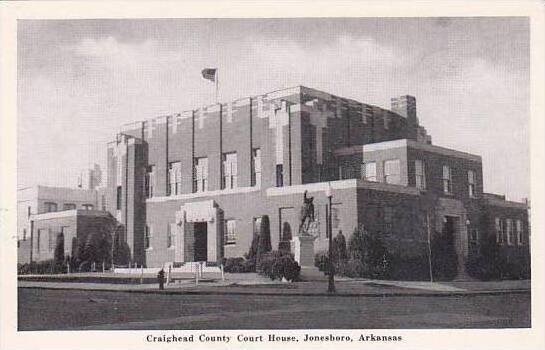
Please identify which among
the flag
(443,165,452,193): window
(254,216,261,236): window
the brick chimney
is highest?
the flag

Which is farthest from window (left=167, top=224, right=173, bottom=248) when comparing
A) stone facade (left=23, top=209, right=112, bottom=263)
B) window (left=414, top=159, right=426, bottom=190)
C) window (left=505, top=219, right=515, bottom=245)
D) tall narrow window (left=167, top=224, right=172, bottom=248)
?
window (left=505, top=219, right=515, bottom=245)

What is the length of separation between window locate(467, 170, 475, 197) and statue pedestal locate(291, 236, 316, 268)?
4.07 m

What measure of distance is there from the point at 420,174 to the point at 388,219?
13.3 ft

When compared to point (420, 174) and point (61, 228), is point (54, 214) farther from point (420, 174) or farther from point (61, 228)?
point (420, 174)

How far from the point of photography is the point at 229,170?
977 inches

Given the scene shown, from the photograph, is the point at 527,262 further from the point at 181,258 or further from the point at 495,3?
the point at 181,258

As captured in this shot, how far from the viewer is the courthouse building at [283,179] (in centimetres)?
2019

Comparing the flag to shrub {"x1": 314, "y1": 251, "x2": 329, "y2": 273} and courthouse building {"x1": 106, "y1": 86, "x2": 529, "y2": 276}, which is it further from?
shrub {"x1": 314, "y1": 251, "x2": 329, "y2": 273}

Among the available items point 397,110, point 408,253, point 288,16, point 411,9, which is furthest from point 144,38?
point 408,253

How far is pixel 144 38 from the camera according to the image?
16078 millimetres

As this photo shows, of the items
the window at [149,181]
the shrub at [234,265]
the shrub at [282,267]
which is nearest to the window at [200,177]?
the window at [149,181]

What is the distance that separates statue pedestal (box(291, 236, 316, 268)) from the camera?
774 inches

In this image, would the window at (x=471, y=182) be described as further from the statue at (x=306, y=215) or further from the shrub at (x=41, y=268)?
the shrub at (x=41, y=268)

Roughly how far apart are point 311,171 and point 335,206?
2.33 metres
